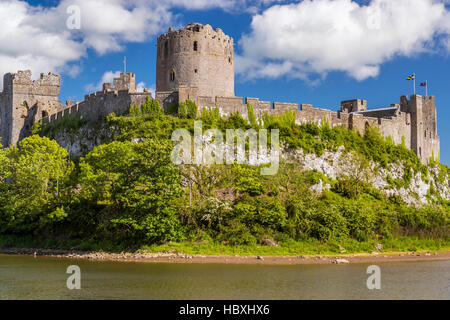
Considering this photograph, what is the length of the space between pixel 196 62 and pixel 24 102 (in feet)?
70.4

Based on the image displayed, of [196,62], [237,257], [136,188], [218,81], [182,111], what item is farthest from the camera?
[218,81]

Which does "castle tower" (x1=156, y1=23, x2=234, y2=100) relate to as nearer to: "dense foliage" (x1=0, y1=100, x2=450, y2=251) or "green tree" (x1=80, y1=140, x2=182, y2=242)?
"dense foliage" (x1=0, y1=100, x2=450, y2=251)

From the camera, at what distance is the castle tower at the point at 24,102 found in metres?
57.7

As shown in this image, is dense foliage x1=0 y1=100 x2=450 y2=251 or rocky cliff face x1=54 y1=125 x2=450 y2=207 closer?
dense foliage x1=0 y1=100 x2=450 y2=251

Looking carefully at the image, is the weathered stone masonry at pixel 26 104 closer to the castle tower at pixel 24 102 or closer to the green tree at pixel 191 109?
the castle tower at pixel 24 102

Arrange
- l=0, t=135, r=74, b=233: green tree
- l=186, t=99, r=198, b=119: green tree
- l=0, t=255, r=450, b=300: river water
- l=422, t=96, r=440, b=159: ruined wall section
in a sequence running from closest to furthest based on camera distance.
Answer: l=0, t=255, r=450, b=300: river water, l=0, t=135, r=74, b=233: green tree, l=186, t=99, r=198, b=119: green tree, l=422, t=96, r=440, b=159: ruined wall section

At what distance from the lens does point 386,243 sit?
38031 mm

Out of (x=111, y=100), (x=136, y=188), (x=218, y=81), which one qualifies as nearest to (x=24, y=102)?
(x=111, y=100)

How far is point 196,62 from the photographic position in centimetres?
5134

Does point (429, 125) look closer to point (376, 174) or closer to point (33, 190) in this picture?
point (376, 174)

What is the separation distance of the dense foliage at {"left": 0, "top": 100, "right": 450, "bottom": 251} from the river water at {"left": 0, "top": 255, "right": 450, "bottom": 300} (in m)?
5.10

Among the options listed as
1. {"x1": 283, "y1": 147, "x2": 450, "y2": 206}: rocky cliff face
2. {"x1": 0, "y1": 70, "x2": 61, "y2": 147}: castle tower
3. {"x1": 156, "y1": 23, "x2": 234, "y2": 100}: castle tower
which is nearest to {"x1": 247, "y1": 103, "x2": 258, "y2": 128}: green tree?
{"x1": 283, "y1": 147, "x2": 450, "y2": 206}: rocky cliff face

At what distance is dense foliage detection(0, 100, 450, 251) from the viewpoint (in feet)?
115

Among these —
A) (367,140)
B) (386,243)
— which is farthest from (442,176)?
(386,243)
